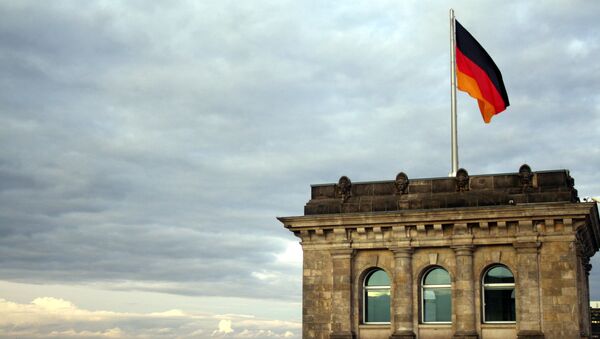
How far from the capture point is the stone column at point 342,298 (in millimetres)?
41219

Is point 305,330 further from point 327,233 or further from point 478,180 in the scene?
point 478,180

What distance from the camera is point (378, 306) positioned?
41562 millimetres

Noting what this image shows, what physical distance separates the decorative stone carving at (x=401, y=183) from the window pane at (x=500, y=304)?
20.9 ft

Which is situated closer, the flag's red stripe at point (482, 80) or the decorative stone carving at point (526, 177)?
the decorative stone carving at point (526, 177)

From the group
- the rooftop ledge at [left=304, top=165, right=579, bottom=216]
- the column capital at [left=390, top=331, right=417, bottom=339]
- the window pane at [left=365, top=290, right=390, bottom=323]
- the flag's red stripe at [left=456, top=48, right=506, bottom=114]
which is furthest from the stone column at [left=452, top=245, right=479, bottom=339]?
the flag's red stripe at [left=456, top=48, right=506, bottom=114]

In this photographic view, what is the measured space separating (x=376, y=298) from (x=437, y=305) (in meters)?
3.09

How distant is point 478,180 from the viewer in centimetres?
4056

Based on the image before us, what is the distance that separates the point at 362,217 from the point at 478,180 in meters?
5.99

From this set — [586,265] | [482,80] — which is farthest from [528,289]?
[482,80]

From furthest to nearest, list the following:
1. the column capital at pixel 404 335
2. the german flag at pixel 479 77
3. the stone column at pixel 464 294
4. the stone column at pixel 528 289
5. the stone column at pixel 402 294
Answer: the german flag at pixel 479 77 → the stone column at pixel 402 294 → the column capital at pixel 404 335 → the stone column at pixel 464 294 → the stone column at pixel 528 289

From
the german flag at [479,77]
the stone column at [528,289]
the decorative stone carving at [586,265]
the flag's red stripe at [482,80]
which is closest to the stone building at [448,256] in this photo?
the stone column at [528,289]

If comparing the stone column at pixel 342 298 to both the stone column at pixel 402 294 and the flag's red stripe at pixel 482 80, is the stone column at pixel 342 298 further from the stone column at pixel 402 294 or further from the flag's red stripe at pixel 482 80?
the flag's red stripe at pixel 482 80

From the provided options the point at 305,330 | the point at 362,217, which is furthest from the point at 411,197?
the point at 305,330

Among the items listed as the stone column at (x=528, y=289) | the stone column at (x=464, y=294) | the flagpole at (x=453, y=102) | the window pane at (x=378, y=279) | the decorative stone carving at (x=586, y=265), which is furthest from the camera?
the decorative stone carving at (x=586, y=265)
